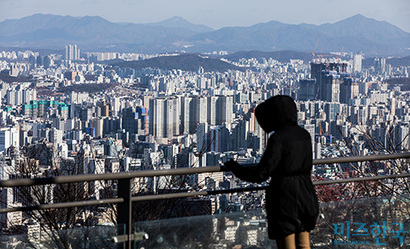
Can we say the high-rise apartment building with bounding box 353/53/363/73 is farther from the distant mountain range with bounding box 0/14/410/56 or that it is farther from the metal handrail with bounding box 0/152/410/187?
the metal handrail with bounding box 0/152/410/187

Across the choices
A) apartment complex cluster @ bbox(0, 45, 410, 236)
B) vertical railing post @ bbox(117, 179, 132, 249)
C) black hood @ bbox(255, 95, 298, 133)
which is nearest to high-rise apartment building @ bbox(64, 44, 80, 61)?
apartment complex cluster @ bbox(0, 45, 410, 236)

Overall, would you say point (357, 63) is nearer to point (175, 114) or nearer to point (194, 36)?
point (175, 114)

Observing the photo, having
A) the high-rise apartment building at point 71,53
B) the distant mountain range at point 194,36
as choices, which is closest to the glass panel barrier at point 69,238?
the distant mountain range at point 194,36

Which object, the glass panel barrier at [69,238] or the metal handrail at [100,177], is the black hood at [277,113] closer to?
the metal handrail at [100,177]

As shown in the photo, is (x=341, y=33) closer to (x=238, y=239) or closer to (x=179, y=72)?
(x=179, y=72)

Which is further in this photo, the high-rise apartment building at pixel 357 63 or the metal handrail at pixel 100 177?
the high-rise apartment building at pixel 357 63

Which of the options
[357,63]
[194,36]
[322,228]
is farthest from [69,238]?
[194,36]

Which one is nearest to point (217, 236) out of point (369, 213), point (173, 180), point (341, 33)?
point (369, 213)
